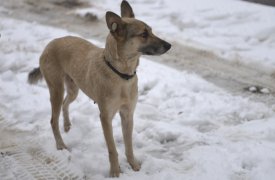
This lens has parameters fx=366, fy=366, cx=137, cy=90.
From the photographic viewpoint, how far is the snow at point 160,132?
408cm

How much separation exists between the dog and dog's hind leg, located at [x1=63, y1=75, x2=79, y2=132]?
0.29m

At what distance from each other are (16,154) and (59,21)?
20.4 feet

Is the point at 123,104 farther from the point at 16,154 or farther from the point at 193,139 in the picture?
the point at 16,154

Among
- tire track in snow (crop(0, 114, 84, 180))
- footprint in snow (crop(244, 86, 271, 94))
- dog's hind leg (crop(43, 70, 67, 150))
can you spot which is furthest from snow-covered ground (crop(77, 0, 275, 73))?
tire track in snow (crop(0, 114, 84, 180))

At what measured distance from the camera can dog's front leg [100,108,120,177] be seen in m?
3.85

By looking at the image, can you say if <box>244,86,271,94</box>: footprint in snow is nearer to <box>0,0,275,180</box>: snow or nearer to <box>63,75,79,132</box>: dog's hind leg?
<box>0,0,275,180</box>: snow

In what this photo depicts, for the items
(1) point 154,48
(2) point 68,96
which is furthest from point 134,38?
(2) point 68,96

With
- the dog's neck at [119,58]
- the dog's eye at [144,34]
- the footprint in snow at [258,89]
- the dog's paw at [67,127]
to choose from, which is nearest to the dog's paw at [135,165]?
the dog's neck at [119,58]

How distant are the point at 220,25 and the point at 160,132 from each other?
16.5 feet

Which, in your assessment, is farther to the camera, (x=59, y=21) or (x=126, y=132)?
(x=59, y=21)

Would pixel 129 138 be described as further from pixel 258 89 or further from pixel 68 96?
pixel 258 89

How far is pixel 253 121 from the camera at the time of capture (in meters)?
4.97

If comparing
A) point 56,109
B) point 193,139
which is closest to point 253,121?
point 193,139

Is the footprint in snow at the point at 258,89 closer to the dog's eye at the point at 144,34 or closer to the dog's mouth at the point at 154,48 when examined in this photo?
the dog's mouth at the point at 154,48
